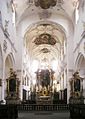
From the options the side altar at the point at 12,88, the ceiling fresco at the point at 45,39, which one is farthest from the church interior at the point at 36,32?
the ceiling fresco at the point at 45,39

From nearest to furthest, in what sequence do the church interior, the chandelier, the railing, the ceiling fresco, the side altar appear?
the railing < the church interior < the side altar < the chandelier < the ceiling fresco

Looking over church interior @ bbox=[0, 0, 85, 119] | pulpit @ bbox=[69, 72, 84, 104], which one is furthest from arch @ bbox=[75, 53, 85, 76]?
pulpit @ bbox=[69, 72, 84, 104]

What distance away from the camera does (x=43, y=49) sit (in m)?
49.1

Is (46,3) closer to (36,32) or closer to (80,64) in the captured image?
(80,64)

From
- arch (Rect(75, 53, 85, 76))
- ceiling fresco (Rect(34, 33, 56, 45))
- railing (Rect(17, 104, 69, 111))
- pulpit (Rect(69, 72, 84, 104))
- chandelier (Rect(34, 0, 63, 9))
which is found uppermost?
chandelier (Rect(34, 0, 63, 9))

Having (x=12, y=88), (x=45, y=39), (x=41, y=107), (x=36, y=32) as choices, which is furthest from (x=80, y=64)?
(x=45, y=39)

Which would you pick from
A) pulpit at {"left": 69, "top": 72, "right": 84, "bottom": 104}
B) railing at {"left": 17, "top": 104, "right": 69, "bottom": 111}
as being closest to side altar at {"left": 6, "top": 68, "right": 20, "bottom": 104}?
railing at {"left": 17, "top": 104, "right": 69, "bottom": 111}

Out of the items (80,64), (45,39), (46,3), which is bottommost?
(80,64)

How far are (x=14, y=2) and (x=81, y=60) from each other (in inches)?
340

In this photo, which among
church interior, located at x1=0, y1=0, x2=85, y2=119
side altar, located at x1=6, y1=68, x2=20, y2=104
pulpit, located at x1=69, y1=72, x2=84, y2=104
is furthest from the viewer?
pulpit, located at x1=69, y1=72, x2=84, y2=104

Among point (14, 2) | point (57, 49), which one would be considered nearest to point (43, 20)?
point (14, 2)

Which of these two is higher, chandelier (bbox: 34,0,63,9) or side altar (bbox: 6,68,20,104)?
chandelier (bbox: 34,0,63,9)

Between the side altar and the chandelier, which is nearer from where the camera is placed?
the side altar

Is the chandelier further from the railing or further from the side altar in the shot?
the railing
